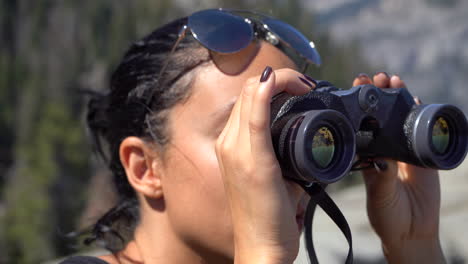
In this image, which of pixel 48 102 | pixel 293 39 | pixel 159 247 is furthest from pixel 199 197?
pixel 48 102

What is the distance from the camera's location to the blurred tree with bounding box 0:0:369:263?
635 inches

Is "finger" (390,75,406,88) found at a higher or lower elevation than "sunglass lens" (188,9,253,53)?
lower

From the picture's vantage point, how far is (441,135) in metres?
1.08

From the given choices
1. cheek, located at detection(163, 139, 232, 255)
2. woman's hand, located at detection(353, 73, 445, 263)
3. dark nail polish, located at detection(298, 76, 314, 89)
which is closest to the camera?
dark nail polish, located at detection(298, 76, 314, 89)

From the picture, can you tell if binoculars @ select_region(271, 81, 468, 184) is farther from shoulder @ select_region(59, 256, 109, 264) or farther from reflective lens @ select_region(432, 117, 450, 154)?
shoulder @ select_region(59, 256, 109, 264)

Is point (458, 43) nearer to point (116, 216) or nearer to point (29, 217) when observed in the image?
point (29, 217)

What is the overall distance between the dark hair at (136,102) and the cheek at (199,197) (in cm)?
8

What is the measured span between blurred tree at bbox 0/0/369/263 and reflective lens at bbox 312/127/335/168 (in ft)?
44.1

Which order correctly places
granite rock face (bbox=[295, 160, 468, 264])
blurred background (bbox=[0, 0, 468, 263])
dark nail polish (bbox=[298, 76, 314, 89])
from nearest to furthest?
dark nail polish (bbox=[298, 76, 314, 89]) < granite rock face (bbox=[295, 160, 468, 264]) < blurred background (bbox=[0, 0, 468, 263])

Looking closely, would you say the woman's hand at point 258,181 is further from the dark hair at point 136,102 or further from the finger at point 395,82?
the finger at point 395,82

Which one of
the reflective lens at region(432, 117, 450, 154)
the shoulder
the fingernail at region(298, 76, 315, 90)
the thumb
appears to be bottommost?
the shoulder

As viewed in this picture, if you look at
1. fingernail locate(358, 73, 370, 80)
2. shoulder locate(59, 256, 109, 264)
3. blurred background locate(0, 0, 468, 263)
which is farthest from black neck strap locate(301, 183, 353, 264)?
blurred background locate(0, 0, 468, 263)

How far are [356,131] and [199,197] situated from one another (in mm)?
331

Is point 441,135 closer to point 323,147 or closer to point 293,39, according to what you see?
point 323,147
